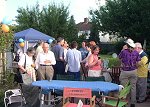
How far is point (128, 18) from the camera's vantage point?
25.8 m

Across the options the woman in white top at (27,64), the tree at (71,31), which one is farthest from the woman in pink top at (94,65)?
the tree at (71,31)

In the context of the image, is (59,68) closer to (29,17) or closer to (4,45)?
(4,45)

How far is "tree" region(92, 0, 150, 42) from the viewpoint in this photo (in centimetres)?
2452

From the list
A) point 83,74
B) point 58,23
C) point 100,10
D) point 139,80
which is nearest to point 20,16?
point 58,23

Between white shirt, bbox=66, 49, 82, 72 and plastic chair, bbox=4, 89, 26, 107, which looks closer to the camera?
plastic chair, bbox=4, 89, 26, 107

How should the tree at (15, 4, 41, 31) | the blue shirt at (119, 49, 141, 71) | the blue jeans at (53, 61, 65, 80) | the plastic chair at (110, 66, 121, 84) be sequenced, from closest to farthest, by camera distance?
the blue shirt at (119, 49, 141, 71), the blue jeans at (53, 61, 65, 80), the plastic chair at (110, 66, 121, 84), the tree at (15, 4, 41, 31)

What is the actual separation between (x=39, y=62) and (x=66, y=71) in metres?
1.42

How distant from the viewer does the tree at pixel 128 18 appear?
24.5 metres

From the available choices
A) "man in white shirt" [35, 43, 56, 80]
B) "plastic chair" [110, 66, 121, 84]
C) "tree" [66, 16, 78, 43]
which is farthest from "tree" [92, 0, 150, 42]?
"man in white shirt" [35, 43, 56, 80]

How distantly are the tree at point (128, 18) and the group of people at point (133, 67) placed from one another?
14.6 meters

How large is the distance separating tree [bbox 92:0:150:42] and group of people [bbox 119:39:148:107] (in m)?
14.6

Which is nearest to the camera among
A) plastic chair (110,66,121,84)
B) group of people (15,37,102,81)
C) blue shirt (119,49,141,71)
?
blue shirt (119,49,141,71)

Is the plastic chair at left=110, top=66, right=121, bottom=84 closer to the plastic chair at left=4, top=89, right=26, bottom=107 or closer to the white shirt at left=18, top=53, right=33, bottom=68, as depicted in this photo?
the white shirt at left=18, top=53, right=33, bottom=68

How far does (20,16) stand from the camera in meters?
33.9
